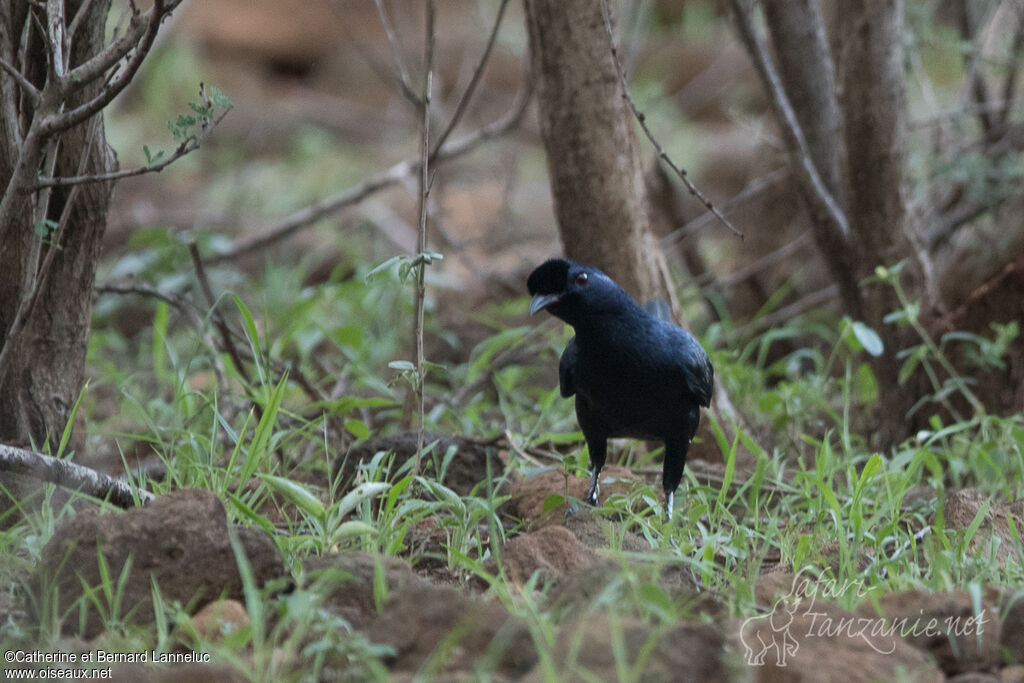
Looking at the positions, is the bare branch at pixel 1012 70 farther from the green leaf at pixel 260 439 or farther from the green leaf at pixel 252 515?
the green leaf at pixel 252 515

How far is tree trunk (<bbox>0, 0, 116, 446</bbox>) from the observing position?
2684mm

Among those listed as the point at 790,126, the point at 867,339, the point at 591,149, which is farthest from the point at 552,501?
the point at 790,126

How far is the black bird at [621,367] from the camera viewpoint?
3.13 meters

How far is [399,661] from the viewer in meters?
1.85

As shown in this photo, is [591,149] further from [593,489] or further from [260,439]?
[260,439]

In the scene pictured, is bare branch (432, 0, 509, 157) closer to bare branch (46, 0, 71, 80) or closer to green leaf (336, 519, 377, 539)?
bare branch (46, 0, 71, 80)

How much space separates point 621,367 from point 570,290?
11.5 inches

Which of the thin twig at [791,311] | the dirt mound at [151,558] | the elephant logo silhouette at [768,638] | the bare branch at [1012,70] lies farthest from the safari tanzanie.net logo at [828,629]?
the bare branch at [1012,70]

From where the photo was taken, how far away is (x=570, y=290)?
3115mm

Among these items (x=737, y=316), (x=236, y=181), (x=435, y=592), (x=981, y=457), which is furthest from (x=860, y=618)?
(x=236, y=181)

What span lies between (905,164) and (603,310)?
6.26ft

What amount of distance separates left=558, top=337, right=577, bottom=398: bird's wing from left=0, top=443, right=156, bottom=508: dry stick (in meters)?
1.36

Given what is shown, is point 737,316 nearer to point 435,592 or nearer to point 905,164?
point 905,164

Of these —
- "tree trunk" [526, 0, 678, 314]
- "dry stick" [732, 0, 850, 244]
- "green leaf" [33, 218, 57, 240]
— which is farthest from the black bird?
"dry stick" [732, 0, 850, 244]
